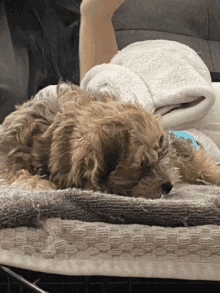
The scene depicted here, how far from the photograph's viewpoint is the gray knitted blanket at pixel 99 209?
909 mm

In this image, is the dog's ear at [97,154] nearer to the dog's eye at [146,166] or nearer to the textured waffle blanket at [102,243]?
the dog's eye at [146,166]

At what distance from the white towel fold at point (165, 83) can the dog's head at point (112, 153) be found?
78cm

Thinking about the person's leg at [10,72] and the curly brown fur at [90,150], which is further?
the person's leg at [10,72]

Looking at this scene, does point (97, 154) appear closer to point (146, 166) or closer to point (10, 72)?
point (146, 166)

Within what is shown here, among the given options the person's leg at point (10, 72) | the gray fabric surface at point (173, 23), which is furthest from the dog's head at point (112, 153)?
the gray fabric surface at point (173, 23)

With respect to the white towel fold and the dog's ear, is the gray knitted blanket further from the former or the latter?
the white towel fold

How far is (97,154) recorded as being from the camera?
1.20 m

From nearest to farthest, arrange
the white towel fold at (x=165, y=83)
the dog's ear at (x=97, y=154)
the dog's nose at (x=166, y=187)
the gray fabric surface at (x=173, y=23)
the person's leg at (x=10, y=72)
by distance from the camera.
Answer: the dog's ear at (x=97, y=154), the dog's nose at (x=166, y=187), the white towel fold at (x=165, y=83), the person's leg at (x=10, y=72), the gray fabric surface at (x=173, y=23)

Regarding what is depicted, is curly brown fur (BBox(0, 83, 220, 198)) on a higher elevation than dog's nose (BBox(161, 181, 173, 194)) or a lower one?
higher

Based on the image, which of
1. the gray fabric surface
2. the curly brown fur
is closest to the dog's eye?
the curly brown fur

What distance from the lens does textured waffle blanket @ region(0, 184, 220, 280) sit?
2.81ft

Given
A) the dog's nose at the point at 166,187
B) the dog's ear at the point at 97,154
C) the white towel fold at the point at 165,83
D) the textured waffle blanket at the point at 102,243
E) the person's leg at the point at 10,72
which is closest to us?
the textured waffle blanket at the point at 102,243

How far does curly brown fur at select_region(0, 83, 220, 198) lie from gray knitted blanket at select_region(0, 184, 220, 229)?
250 mm

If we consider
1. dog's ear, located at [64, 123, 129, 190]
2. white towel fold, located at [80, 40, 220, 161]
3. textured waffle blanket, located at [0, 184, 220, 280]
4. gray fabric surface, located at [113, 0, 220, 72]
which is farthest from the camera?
gray fabric surface, located at [113, 0, 220, 72]
